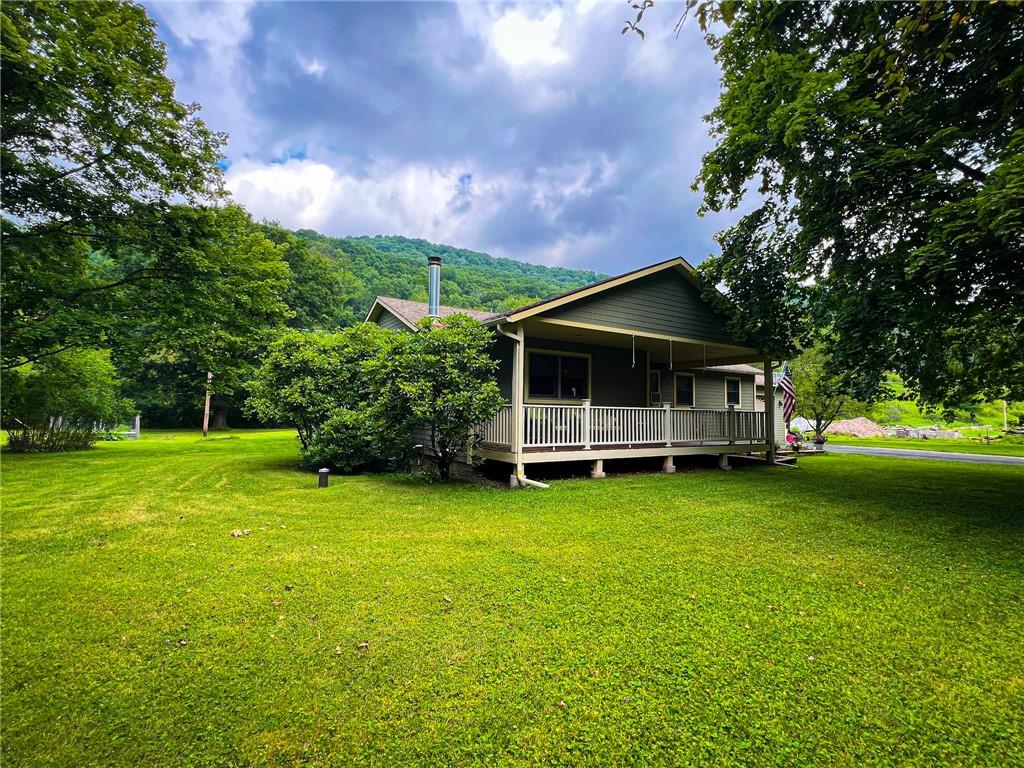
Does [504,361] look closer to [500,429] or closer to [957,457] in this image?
[500,429]

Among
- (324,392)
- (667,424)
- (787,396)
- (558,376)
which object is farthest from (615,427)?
(787,396)

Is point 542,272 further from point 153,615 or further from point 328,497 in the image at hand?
point 153,615

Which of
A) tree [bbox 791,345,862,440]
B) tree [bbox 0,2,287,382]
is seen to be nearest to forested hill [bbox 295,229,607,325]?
tree [bbox 791,345,862,440]

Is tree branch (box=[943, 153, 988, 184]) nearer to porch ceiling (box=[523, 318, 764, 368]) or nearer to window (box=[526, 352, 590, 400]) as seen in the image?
porch ceiling (box=[523, 318, 764, 368])

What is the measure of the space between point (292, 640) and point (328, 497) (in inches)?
185

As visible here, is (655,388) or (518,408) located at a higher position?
(655,388)

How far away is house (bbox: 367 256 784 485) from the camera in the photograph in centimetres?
873

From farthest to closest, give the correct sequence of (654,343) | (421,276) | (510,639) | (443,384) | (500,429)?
(421,276), (654,343), (500,429), (443,384), (510,639)

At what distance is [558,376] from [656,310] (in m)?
2.97

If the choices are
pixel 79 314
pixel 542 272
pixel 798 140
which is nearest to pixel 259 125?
pixel 79 314

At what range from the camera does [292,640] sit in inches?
113

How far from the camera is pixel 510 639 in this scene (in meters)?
2.87

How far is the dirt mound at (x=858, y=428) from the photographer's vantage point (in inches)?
1187

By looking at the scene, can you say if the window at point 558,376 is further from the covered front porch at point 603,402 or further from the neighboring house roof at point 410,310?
the neighboring house roof at point 410,310
